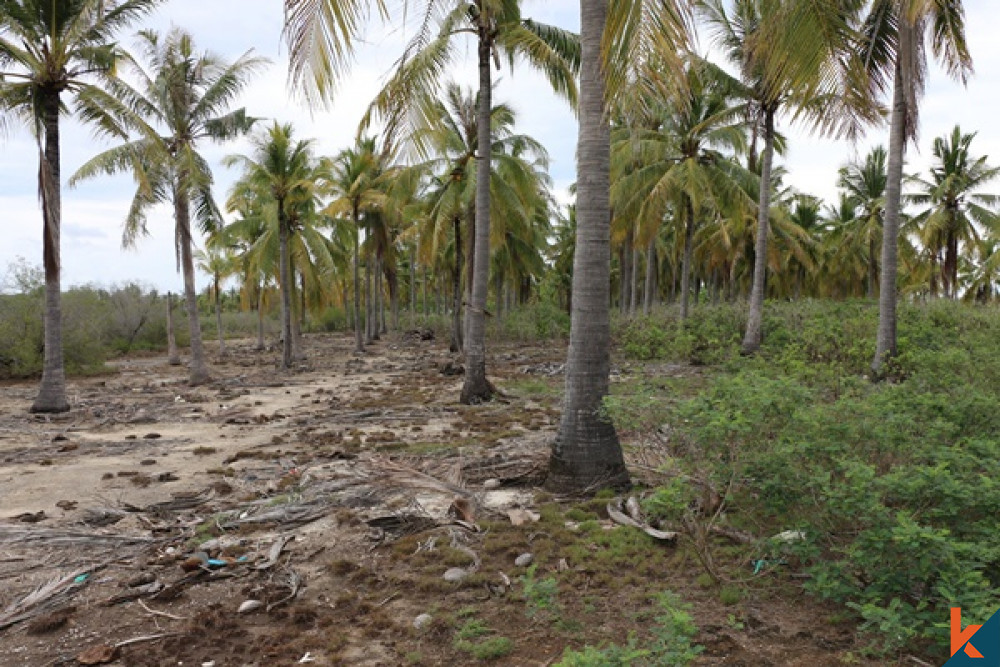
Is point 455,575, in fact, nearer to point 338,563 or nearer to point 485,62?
point 338,563

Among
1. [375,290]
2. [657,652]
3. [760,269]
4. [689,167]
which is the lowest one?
[657,652]

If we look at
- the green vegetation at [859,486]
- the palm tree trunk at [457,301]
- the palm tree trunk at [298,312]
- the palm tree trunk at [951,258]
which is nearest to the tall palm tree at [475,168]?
the palm tree trunk at [457,301]

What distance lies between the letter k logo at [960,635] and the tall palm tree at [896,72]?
406 inches

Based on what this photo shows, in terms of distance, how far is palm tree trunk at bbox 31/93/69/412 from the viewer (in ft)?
37.8

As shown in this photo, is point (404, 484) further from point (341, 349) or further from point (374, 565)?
point (341, 349)

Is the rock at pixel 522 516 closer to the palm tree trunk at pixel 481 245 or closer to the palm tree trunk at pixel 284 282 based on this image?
the palm tree trunk at pixel 481 245

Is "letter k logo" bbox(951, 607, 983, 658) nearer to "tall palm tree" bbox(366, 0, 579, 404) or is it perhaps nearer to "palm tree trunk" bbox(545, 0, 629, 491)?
"palm tree trunk" bbox(545, 0, 629, 491)

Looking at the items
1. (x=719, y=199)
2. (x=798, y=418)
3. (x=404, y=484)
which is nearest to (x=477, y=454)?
(x=404, y=484)

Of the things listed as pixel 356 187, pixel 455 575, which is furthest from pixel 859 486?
pixel 356 187

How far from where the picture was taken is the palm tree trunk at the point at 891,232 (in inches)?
457

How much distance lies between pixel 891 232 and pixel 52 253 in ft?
53.9

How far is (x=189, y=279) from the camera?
54.9ft

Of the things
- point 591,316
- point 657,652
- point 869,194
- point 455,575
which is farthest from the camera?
point 869,194

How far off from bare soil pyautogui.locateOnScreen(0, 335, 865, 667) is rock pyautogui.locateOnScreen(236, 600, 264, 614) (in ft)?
0.17
